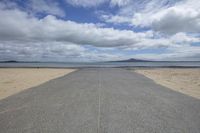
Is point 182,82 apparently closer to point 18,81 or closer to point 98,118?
point 98,118

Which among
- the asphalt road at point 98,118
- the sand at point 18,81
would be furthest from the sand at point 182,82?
the sand at point 18,81

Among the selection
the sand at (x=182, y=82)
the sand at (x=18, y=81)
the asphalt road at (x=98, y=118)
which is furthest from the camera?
the sand at (x=18, y=81)

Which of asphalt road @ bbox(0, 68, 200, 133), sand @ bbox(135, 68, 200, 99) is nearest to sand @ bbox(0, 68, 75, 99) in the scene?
asphalt road @ bbox(0, 68, 200, 133)

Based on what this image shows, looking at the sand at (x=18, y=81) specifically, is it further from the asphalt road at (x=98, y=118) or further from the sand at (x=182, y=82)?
the sand at (x=182, y=82)

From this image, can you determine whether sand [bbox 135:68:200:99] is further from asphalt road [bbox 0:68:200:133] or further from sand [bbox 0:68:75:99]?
sand [bbox 0:68:75:99]

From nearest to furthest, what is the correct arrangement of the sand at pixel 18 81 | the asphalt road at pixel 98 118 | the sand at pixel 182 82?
the asphalt road at pixel 98 118 < the sand at pixel 182 82 < the sand at pixel 18 81

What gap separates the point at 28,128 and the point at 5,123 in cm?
91

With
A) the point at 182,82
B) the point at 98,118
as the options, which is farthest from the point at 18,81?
the point at 182,82

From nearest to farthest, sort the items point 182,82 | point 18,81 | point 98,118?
point 98,118 < point 182,82 < point 18,81

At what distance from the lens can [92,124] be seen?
5.24 m

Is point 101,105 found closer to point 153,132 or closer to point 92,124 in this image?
point 92,124

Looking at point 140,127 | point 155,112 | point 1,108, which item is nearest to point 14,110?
point 1,108

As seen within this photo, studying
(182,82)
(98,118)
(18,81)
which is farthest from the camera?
(18,81)

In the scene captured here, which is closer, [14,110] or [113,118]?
[113,118]
